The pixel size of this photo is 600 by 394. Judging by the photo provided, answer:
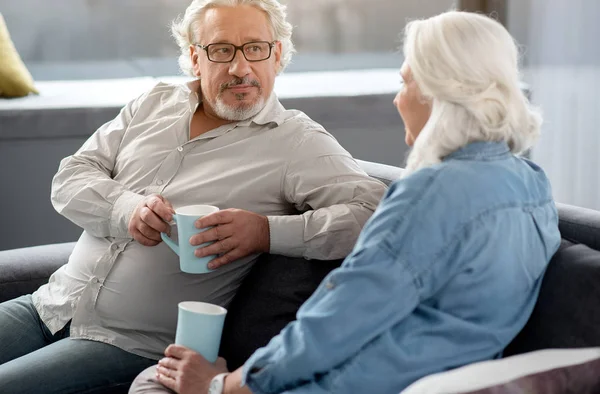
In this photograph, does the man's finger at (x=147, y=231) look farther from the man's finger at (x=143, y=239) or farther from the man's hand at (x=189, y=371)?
the man's hand at (x=189, y=371)

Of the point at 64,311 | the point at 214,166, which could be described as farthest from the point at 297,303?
the point at 64,311

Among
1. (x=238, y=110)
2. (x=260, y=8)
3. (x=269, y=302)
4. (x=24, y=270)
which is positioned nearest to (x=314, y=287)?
(x=269, y=302)

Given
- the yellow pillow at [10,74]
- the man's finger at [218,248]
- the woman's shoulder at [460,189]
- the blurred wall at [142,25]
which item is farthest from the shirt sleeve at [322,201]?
the blurred wall at [142,25]

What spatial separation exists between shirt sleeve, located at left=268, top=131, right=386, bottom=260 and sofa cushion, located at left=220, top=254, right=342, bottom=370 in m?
0.03

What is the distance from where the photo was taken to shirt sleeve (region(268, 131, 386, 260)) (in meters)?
1.79

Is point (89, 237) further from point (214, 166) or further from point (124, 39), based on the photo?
point (124, 39)

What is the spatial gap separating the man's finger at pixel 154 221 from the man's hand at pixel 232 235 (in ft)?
0.50

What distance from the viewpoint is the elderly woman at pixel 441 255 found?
Result: 128 cm

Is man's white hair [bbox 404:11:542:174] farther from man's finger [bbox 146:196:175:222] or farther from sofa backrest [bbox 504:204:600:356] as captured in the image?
man's finger [bbox 146:196:175:222]

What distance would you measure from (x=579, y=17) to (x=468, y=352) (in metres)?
2.72

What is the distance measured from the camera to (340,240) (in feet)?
5.87

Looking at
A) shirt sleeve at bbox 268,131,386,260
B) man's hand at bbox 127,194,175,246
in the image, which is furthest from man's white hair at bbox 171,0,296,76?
man's hand at bbox 127,194,175,246

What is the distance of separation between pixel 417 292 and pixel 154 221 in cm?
73

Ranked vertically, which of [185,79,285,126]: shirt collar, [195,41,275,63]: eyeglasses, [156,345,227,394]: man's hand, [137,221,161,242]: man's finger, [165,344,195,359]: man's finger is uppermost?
[195,41,275,63]: eyeglasses
